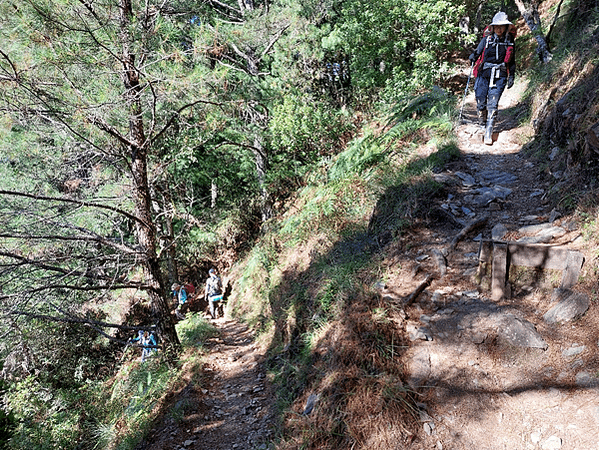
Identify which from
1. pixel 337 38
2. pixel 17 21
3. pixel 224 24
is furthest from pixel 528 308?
pixel 224 24

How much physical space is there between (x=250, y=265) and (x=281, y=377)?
5273 millimetres

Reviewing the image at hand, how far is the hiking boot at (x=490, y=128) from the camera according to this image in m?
6.84

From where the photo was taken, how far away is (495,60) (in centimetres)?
652

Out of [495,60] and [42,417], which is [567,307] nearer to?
[495,60]

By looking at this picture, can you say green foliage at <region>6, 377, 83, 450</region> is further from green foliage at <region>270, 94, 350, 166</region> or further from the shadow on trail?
green foliage at <region>270, 94, 350, 166</region>

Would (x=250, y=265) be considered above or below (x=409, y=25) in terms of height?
below

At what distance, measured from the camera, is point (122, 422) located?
6.18m

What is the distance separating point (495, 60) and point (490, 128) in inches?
48.5

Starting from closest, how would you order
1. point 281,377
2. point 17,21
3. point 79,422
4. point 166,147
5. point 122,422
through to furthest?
point 17,21, point 281,377, point 122,422, point 79,422, point 166,147

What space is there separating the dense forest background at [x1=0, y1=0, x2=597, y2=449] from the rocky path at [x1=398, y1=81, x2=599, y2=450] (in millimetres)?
1260

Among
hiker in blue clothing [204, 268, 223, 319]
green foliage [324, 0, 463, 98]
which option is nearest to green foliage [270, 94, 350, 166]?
green foliage [324, 0, 463, 98]

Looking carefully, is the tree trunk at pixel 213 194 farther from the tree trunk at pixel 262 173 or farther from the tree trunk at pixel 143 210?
the tree trunk at pixel 143 210

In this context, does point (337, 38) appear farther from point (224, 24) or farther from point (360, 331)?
point (360, 331)

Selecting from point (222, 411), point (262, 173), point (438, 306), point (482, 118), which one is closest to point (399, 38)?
point (482, 118)
